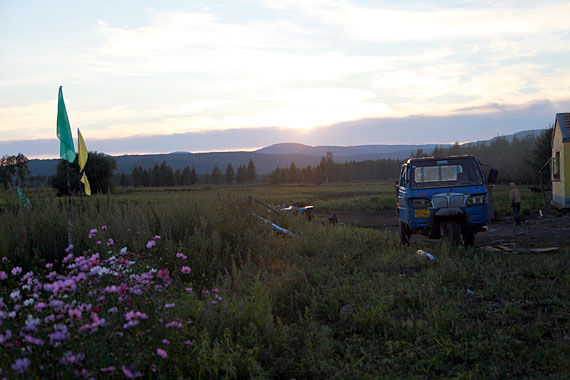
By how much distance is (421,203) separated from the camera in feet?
34.0

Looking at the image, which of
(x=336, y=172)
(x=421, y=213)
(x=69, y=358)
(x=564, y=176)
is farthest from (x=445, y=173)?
(x=336, y=172)

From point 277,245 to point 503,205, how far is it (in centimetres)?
2048

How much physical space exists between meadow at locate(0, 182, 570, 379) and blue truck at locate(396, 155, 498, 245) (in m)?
1.08

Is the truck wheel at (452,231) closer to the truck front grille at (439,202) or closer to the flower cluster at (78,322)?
the truck front grille at (439,202)

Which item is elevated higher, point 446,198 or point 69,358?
point 446,198

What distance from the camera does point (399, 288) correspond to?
630cm

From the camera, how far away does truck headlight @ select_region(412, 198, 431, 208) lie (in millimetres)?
10284

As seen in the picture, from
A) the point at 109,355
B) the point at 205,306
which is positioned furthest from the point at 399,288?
the point at 109,355

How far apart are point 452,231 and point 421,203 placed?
93 centimetres

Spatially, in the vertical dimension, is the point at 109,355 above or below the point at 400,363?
above

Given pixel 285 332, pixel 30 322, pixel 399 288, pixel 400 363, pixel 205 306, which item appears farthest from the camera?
pixel 399 288

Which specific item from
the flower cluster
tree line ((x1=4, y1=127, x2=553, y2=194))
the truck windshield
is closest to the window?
the truck windshield

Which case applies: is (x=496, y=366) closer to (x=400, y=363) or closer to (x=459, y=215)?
(x=400, y=363)

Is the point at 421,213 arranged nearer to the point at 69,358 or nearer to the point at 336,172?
the point at 69,358
